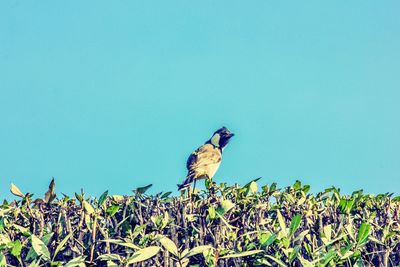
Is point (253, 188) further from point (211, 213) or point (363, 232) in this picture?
point (363, 232)

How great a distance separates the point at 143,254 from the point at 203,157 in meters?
8.44

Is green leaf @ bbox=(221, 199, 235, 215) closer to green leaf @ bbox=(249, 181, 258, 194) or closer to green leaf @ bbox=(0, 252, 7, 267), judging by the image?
green leaf @ bbox=(249, 181, 258, 194)

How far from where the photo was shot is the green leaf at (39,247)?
3605 millimetres

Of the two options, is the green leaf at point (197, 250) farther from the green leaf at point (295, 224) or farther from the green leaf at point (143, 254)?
the green leaf at point (295, 224)

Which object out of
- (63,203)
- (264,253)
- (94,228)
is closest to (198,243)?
(264,253)

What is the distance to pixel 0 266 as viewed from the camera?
3488mm

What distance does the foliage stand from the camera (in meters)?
3.65

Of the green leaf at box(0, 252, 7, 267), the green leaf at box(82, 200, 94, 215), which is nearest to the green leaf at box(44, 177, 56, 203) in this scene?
the green leaf at box(82, 200, 94, 215)

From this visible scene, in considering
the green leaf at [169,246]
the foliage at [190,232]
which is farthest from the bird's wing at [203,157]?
the green leaf at [169,246]

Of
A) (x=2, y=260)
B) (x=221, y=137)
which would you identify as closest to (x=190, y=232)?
(x=2, y=260)

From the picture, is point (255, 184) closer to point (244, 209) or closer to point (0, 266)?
point (244, 209)

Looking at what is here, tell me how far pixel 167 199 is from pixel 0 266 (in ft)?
4.02

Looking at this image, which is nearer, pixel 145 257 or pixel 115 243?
pixel 145 257

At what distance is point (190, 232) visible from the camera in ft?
13.1
